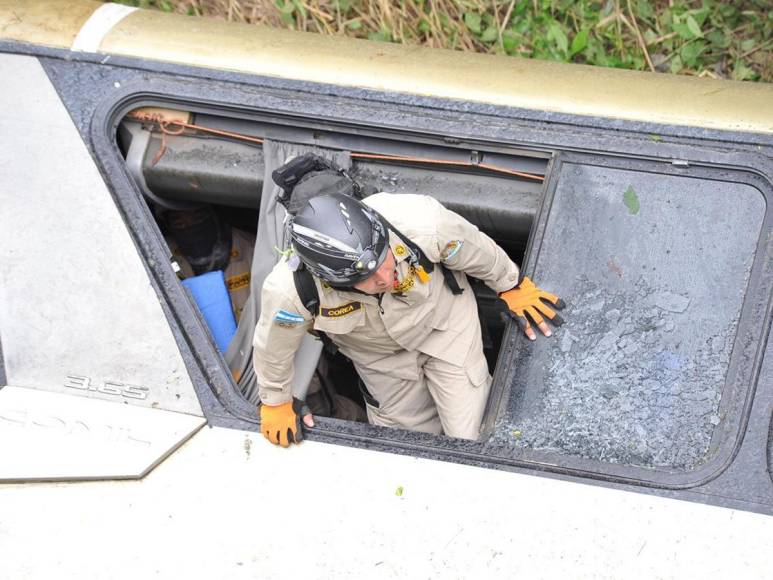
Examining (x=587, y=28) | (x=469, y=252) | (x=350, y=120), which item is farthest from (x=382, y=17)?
(x=469, y=252)

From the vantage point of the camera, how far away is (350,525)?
6.66 feet

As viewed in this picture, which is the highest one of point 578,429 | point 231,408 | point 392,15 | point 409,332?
point 392,15

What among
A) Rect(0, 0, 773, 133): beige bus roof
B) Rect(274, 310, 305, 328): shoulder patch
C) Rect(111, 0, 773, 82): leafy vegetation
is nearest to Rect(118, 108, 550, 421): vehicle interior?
Rect(0, 0, 773, 133): beige bus roof

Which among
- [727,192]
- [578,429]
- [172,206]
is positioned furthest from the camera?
[172,206]

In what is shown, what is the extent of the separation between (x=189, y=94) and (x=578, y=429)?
4.91ft

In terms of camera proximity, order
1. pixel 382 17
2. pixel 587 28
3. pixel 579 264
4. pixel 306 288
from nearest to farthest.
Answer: pixel 306 288
pixel 579 264
pixel 587 28
pixel 382 17

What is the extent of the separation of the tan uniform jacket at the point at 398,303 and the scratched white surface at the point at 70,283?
9.8 inches

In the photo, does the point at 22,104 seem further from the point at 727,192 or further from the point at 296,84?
the point at 727,192

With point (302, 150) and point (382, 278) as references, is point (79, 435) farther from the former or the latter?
point (302, 150)

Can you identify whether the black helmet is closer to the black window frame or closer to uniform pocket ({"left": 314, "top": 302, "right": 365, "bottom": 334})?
uniform pocket ({"left": 314, "top": 302, "right": 365, "bottom": 334})

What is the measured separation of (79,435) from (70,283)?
44 cm

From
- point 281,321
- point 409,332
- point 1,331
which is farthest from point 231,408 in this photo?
point 1,331

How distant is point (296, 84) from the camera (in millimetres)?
2580

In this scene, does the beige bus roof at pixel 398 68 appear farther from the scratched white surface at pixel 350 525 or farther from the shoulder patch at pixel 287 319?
the scratched white surface at pixel 350 525
